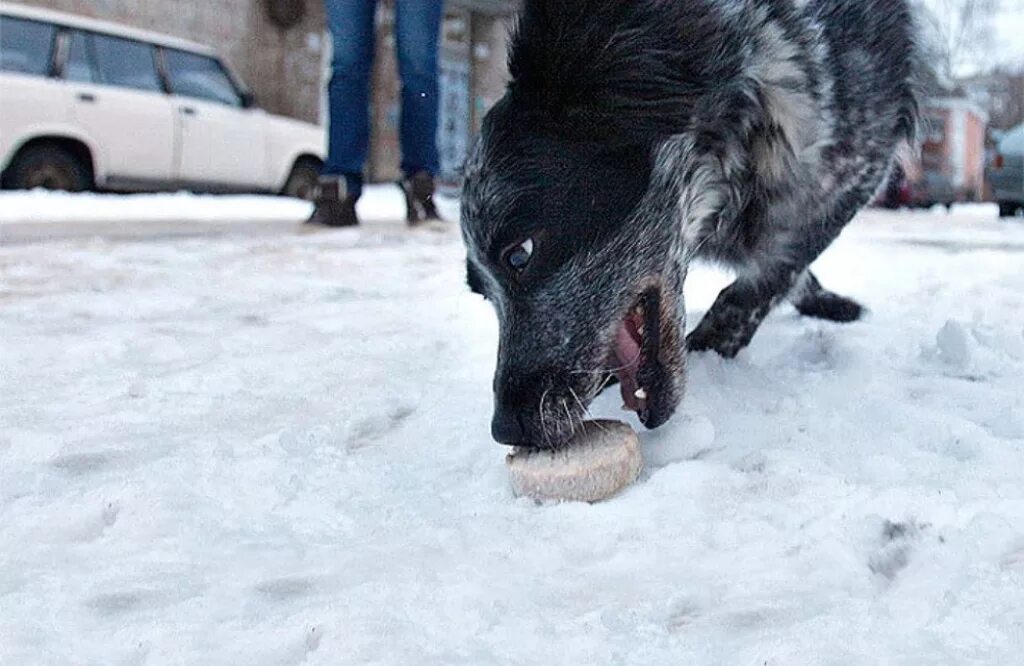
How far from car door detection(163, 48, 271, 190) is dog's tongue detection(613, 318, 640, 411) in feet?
27.4

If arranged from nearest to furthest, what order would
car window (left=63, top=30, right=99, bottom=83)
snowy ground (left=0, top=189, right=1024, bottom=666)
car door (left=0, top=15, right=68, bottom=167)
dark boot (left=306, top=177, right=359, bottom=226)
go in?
snowy ground (left=0, top=189, right=1024, bottom=666), dark boot (left=306, top=177, right=359, bottom=226), car door (left=0, top=15, right=68, bottom=167), car window (left=63, top=30, right=99, bottom=83)

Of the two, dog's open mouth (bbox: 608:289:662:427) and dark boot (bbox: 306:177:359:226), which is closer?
A: dog's open mouth (bbox: 608:289:662:427)

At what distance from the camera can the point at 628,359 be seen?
1769 millimetres

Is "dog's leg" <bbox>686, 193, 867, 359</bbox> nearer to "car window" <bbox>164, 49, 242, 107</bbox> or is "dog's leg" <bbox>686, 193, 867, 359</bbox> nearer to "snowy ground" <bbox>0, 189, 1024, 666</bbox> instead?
"snowy ground" <bbox>0, 189, 1024, 666</bbox>

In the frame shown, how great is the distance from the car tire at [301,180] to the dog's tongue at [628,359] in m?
9.37

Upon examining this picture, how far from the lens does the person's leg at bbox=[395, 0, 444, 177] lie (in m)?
5.13

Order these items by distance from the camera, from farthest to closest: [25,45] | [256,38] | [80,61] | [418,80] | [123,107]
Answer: [256,38], [123,107], [80,61], [25,45], [418,80]

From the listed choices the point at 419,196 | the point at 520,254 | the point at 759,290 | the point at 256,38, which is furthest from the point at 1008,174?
the point at 520,254

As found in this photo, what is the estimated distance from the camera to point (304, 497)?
4.80ft

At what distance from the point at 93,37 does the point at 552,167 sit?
8.07 m

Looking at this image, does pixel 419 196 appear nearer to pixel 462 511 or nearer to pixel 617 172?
pixel 617 172

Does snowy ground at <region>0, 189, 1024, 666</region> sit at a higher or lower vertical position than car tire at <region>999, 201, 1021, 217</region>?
higher

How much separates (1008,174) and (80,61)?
32.5ft

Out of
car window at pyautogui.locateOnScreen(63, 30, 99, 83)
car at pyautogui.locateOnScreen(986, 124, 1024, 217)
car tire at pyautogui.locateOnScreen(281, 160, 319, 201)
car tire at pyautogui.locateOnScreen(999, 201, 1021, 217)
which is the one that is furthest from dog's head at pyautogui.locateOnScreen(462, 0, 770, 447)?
car tire at pyautogui.locateOnScreen(999, 201, 1021, 217)
